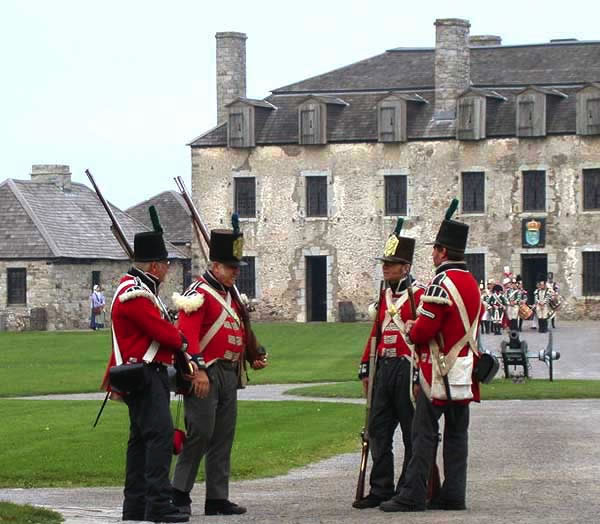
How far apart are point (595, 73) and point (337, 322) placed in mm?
13735

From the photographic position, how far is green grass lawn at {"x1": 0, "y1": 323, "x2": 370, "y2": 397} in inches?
1358

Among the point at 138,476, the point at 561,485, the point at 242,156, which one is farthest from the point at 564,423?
the point at 242,156

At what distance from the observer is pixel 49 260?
7019cm

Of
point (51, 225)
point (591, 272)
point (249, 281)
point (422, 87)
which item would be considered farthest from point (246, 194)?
point (591, 272)

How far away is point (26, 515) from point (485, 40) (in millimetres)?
68174

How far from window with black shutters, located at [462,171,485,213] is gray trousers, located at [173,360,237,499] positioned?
5474cm

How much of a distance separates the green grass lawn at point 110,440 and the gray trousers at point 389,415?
316cm

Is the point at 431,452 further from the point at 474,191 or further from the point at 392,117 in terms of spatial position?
the point at 392,117

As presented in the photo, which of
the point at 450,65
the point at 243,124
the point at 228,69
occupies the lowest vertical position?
the point at 243,124

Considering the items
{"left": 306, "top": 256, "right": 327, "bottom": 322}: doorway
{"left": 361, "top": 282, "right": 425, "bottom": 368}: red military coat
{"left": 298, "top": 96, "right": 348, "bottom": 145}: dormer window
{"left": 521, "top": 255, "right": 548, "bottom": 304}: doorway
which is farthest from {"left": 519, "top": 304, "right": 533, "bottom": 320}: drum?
{"left": 361, "top": 282, "right": 425, "bottom": 368}: red military coat

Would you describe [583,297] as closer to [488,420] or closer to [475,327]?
[488,420]

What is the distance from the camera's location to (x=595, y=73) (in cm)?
6969

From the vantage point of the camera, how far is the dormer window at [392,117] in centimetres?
6875

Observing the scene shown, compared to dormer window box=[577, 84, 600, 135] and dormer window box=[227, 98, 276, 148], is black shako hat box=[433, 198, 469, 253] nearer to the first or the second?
dormer window box=[577, 84, 600, 135]
